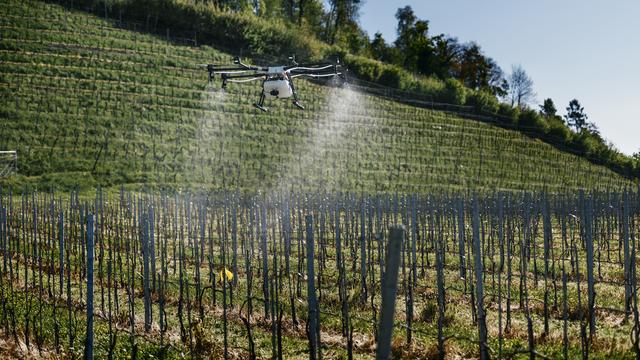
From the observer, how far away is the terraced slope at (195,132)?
1302 inches

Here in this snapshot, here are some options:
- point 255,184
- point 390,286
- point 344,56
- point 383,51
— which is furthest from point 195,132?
point 383,51

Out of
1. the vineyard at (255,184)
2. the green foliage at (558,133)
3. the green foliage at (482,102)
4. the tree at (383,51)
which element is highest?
the tree at (383,51)

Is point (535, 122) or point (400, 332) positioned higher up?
point (535, 122)

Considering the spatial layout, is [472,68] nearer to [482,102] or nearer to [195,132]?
[482,102]

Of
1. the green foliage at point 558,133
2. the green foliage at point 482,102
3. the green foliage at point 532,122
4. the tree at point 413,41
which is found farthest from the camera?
the tree at point 413,41

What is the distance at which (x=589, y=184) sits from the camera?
4191 cm

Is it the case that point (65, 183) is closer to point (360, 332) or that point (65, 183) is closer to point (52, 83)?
point (52, 83)

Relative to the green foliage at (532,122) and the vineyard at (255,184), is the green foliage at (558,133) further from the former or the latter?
the vineyard at (255,184)

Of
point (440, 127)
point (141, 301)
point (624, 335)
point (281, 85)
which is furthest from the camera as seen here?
point (440, 127)

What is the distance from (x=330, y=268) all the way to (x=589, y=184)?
101 ft

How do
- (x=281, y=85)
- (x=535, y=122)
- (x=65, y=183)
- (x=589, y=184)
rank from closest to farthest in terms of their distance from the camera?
(x=281, y=85) → (x=65, y=183) → (x=589, y=184) → (x=535, y=122)

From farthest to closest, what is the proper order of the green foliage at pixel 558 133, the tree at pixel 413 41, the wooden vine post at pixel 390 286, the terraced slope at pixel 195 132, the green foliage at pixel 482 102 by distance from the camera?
the tree at pixel 413 41
the green foliage at pixel 482 102
the green foliage at pixel 558 133
the terraced slope at pixel 195 132
the wooden vine post at pixel 390 286

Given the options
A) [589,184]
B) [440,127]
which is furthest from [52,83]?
[589,184]

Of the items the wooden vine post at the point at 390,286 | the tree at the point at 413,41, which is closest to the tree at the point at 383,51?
the tree at the point at 413,41
